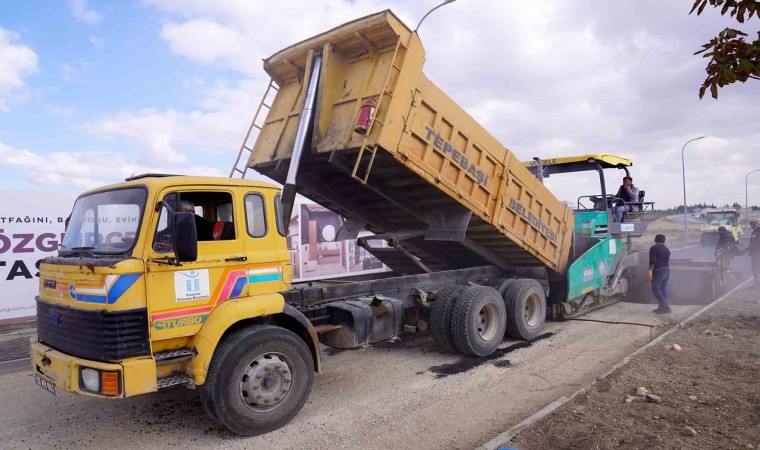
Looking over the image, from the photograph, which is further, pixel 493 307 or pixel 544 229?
pixel 544 229

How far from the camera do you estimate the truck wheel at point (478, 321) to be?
6.55m

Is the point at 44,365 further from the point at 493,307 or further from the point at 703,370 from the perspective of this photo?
the point at 703,370

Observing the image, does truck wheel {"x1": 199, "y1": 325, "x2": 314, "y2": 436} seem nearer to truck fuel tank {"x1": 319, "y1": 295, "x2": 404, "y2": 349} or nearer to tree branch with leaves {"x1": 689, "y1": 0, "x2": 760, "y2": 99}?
truck fuel tank {"x1": 319, "y1": 295, "x2": 404, "y2": 349}

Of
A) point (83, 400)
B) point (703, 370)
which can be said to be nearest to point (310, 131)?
point (83, 400)

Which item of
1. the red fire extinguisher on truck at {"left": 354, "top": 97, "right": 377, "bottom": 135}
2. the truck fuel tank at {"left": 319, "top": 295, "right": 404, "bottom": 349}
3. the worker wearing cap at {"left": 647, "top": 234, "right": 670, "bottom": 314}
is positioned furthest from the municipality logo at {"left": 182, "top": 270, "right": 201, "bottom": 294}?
the worker wearing cap at {"left": 647, "top": 234, "right": 670, "bottom": 314}

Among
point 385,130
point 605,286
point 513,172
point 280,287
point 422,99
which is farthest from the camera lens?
point 605,286

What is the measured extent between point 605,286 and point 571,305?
1.12 meters

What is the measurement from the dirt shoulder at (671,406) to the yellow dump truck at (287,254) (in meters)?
1.96

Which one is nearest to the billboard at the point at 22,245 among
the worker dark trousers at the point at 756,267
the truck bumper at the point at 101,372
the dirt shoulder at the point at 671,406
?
the truck bumper at the point at 101,372

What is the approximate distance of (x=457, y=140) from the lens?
633cm

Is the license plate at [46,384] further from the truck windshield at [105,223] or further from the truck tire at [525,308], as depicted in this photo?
the truck tire at [525,308]

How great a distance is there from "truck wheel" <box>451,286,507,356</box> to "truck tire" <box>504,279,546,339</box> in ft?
0.89

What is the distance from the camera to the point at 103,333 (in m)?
3.83

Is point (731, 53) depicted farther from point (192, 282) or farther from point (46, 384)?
point (46, 384)
